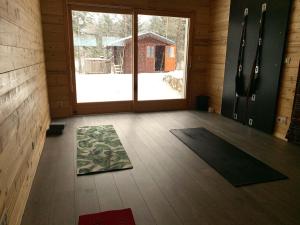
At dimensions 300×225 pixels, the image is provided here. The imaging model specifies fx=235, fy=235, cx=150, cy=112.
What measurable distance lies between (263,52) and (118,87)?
112 inches

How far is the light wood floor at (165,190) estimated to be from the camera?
1854mm

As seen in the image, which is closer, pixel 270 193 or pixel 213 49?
pixel 270 193

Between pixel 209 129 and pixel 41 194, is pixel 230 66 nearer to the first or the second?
pixel 209 129

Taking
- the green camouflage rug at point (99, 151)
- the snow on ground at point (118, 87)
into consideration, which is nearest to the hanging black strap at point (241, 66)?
the snow on ground at point (118, 87)

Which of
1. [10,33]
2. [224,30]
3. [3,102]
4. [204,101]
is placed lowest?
[204,101]

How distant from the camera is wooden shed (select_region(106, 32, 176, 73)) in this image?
15.9 ft

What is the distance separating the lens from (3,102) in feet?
5.18

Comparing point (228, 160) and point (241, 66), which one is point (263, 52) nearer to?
point (241, 66)

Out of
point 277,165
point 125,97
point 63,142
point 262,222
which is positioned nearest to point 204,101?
point 125,97

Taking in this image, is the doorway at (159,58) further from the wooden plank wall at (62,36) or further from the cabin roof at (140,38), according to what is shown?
the wooden plank wall at (62,36)

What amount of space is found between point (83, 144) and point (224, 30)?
11.7 feet

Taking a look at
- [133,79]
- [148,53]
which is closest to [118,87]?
[133,79]

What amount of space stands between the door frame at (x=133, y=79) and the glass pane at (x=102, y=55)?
0.28 feet

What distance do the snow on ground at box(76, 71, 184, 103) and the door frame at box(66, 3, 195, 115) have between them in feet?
0.32
